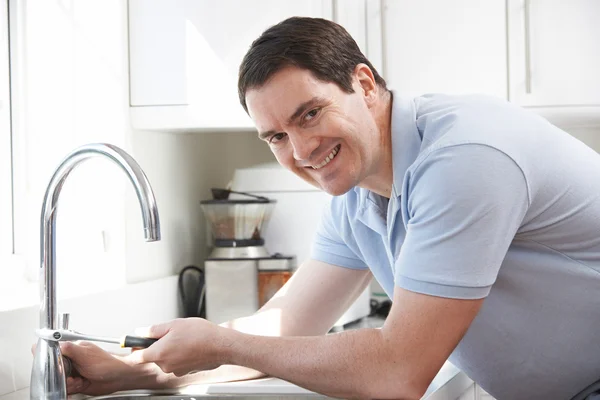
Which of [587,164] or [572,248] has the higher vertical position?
[587,164]

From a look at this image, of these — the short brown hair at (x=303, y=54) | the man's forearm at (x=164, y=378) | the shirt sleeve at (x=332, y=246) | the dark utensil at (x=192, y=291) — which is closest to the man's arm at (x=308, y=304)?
the shirt sleeve at (x=332, y=246)

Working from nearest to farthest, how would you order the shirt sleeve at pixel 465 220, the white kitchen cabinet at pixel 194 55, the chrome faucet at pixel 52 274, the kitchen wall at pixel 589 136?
the shirt sleeve at pixel 465 220 < the chrome faucet at pixel 52 274 < the white kitchen cabinet at pixel 194 55 < the kitchen wall at pixel 589 136

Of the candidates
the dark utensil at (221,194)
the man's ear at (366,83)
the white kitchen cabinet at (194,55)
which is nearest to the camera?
Result: the man's ear at (366,83)

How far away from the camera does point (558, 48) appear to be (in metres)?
2.63

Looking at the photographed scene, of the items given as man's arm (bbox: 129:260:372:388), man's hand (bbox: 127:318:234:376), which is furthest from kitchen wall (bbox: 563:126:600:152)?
man's hand (bbox: 127:318:234:376)

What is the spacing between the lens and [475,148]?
1.30 m

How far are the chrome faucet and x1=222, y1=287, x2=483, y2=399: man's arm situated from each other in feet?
0.86

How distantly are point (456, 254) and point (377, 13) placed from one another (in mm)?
1510

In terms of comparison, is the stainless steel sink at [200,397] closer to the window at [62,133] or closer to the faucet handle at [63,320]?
the faucet handle at [63,320]

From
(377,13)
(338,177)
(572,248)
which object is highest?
(377,13)

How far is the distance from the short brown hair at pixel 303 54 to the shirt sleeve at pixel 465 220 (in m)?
0.23

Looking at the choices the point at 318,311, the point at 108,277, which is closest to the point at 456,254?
the point at 318,311

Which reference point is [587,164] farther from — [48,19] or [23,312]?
[48,19]

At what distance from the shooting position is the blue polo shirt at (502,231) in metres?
1.30
